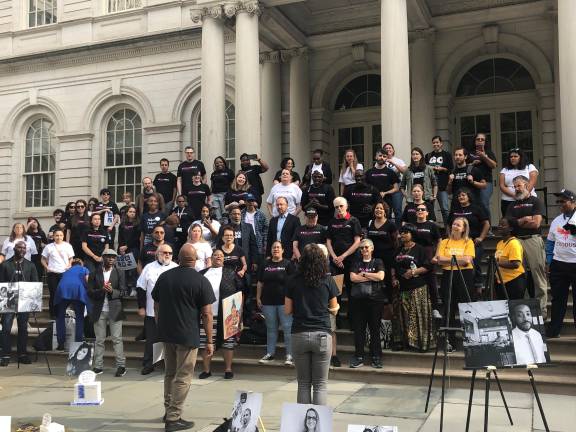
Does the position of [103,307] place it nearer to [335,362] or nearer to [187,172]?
[335,362]

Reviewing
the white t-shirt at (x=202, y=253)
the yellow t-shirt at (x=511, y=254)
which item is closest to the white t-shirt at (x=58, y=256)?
the white t-shirt at (x=202, y=253)

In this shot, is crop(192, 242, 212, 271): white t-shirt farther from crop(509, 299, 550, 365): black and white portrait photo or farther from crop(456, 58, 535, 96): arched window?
crop(456, 58, 535, 96): arched window

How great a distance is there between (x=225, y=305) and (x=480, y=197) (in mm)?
5122

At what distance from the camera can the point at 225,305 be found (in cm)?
806

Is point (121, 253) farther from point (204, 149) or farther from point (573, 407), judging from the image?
point (573, 407)

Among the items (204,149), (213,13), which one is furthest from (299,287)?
(213,13)

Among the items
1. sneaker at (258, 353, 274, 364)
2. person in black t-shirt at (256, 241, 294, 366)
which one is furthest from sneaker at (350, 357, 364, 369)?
sneaker at (258, 353, 274, 364)

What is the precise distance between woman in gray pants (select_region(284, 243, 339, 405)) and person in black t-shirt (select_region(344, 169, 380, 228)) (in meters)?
4.53

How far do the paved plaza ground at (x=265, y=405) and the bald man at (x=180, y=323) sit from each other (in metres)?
0.33

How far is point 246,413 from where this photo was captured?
194 inches

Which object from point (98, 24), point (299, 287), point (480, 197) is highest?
point (98, 24)

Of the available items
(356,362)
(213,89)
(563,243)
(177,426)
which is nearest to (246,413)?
Answer: (177,426)

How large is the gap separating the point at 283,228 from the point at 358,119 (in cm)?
877

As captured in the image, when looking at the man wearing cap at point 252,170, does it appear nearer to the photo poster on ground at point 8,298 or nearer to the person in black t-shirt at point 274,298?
the person in black t-shirt at point 274,298
